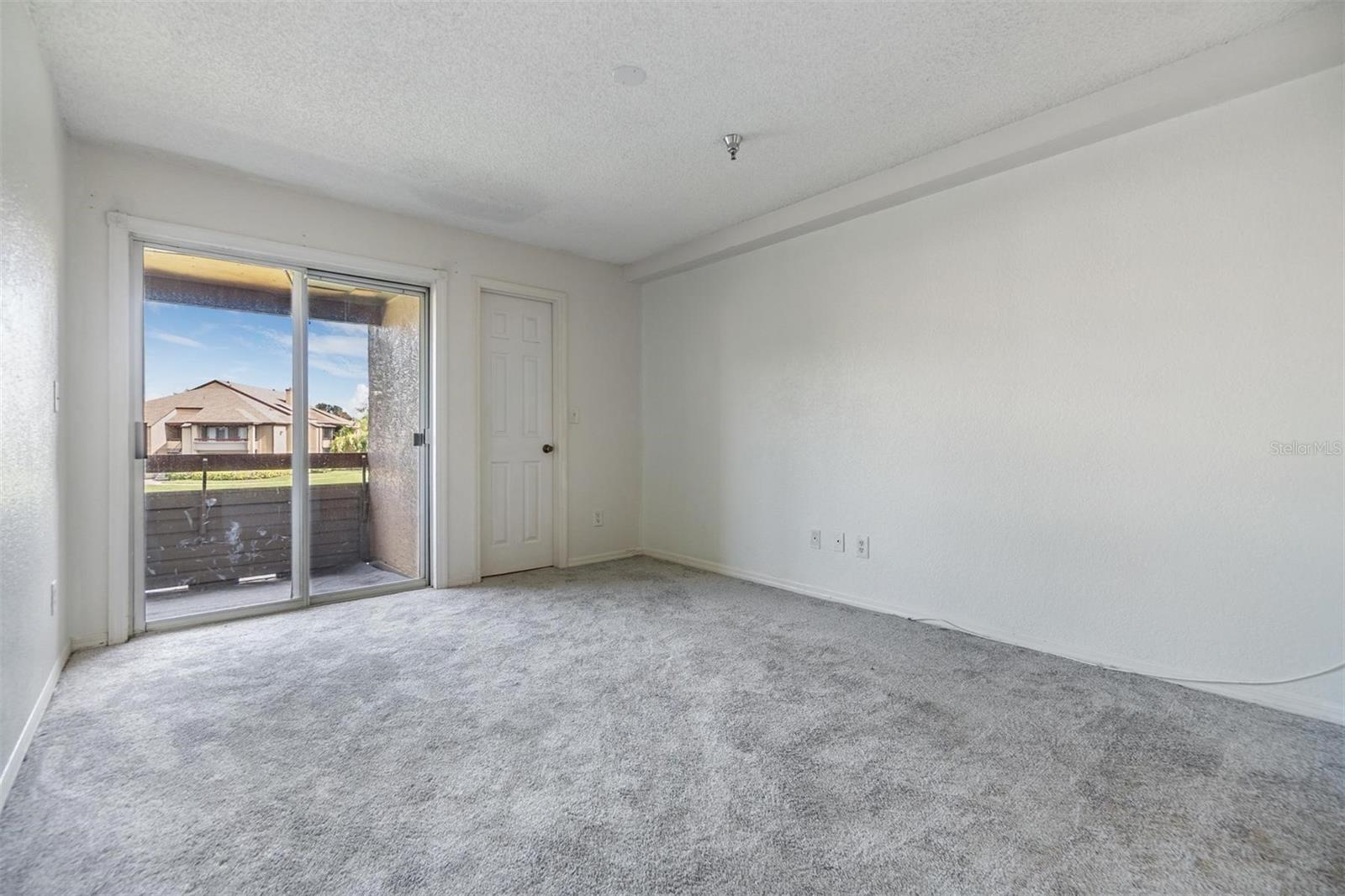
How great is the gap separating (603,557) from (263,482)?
7.85 feet

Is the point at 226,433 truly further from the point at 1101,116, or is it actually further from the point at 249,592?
the point at 1101,116

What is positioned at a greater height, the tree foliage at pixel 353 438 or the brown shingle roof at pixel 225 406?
the brown shingle roof at pixel 225 406

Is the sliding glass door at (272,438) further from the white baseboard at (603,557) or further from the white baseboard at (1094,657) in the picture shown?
the white baseboard at (1094,657)

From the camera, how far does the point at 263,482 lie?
11.3 ft

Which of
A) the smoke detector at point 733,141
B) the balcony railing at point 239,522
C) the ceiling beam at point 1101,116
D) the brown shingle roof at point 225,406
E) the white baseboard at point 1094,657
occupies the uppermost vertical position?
the smoke detector at point 733,141

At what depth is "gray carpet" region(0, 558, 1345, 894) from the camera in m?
1.41

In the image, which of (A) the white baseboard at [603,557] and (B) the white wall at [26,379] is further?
(A) the white baseboard at [603,557]

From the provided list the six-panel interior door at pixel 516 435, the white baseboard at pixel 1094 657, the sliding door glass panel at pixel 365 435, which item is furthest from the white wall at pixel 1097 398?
the sliding door glass panel at pixel 365 435

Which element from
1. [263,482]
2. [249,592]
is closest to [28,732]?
[249,592]

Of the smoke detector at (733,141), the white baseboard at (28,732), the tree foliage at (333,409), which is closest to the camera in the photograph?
the white baseboard at (28,732)

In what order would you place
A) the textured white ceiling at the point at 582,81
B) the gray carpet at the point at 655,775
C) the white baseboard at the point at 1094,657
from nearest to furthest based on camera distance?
the gray carpet at the point at 655,775 → the textured white ceiling at the point at 582,81 → the white baseboard at the point at 1094,657

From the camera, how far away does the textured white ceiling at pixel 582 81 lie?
2041 millimetres

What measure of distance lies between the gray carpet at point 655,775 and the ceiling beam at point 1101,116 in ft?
7.62

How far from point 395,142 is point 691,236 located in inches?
79.4
